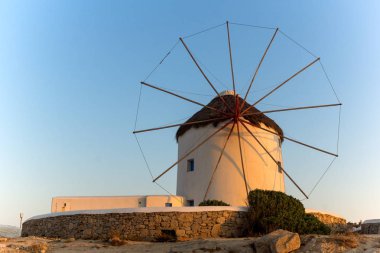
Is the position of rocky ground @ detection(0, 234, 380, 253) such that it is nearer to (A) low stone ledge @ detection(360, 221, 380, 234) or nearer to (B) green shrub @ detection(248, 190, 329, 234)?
(B) green shrub @ detection(248, 190, 329, 234)

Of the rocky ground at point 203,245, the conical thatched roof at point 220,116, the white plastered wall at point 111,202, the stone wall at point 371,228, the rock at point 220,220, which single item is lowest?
the rocky ground at point 203,245

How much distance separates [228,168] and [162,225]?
6.04m

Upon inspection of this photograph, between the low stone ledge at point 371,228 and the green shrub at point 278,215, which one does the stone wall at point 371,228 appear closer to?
the low stone ledge at point 371,228

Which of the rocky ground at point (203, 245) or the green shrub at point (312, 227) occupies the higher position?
the green shrub at point (312, 227)

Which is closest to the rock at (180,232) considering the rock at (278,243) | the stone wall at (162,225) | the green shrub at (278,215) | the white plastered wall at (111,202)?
the stone wall at (162,225)

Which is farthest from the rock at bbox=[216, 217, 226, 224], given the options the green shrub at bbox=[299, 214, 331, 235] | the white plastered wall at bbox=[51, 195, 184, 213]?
the white plastered wall at bbox=[51, 195, 184, 213]

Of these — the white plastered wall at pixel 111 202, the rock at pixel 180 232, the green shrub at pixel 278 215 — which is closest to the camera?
the green shrub at pixel 278 215

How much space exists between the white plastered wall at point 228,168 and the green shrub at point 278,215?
3952 millimetres

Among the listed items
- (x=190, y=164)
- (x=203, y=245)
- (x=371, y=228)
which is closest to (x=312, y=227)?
(x=371, y=228)

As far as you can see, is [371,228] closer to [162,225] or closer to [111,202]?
[162,225]

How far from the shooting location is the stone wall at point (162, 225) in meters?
14.7

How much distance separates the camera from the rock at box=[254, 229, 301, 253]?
33.8 ft

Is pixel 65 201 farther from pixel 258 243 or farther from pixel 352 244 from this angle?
pixel 352 244

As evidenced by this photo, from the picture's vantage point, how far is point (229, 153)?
2011 centimetres
